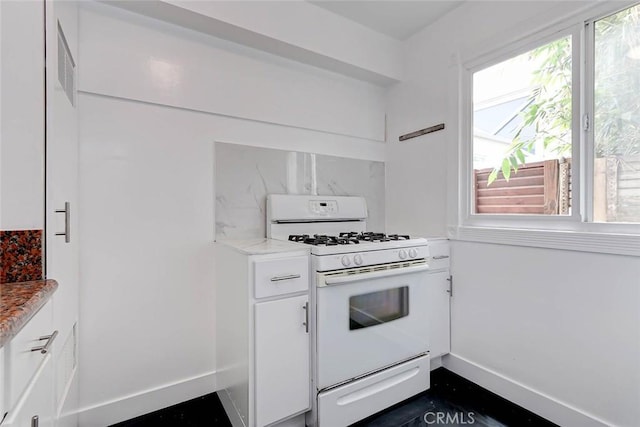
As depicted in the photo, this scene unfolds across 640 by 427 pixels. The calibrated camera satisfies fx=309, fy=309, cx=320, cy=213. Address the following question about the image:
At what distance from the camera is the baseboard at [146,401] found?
5.36 feet

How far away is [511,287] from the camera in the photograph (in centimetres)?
188

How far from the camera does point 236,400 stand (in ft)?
5.33

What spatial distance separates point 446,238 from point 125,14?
2.44 meters

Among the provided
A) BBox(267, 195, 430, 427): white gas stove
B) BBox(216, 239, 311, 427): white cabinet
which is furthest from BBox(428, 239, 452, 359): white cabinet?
BBox(216, 239, 311, 427): white cabinet

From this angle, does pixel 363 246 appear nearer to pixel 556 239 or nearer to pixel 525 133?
pixel 556 239

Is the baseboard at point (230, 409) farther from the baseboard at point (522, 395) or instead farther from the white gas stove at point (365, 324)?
the baseboard at point (522, 395)

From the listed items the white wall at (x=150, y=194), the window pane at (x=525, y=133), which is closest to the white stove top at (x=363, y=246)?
the window pane at (x=525, y=133)

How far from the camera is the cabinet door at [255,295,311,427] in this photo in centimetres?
146

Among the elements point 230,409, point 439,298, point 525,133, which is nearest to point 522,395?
point 439,298

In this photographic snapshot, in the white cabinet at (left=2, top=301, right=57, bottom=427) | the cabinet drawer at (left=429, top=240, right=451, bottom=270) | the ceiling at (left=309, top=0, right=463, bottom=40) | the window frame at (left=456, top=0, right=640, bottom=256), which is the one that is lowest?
the white cabinet at (left=2, top=301, right=57, bottom=427)

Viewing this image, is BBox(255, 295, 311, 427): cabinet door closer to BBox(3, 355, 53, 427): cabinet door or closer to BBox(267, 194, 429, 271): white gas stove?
BBox(267, 194, 429, 271): white gas stove

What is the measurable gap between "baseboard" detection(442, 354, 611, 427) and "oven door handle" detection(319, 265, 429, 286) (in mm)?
767

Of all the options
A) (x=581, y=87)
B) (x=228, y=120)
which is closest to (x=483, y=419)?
(x=581, y=87)

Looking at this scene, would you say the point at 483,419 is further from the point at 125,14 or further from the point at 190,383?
the point at 125,14
